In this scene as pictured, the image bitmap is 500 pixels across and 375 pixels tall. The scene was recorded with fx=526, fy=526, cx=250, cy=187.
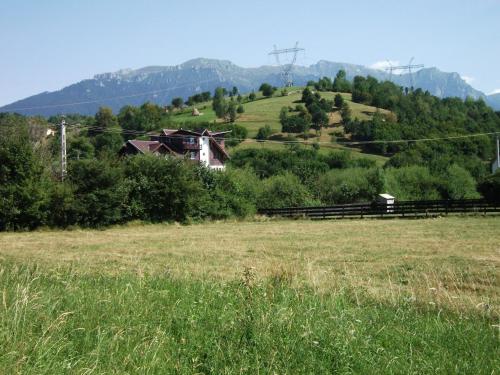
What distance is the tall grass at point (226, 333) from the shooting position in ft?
14.5

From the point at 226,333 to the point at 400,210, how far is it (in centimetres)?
3629

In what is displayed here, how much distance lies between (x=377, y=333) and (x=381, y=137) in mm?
90264

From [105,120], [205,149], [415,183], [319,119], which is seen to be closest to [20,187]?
[205,149]

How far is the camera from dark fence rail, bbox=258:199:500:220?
37156 millimetres

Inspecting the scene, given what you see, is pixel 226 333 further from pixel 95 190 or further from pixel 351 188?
pixel 351 188

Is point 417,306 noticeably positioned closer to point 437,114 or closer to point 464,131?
point 464,131

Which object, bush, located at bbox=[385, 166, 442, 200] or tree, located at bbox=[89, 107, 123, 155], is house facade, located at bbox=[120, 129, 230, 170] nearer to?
tree, located at bbox=[89, 107, 123, 155]

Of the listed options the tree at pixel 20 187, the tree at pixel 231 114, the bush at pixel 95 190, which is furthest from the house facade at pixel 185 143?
the tree at pixel 231 114

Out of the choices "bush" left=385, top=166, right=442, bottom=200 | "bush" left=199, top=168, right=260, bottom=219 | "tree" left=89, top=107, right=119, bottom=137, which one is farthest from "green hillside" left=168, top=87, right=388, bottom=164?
"bush" left=199, top=168, right=260, bottom=219

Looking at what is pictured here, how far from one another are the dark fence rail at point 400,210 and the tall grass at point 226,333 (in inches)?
1311

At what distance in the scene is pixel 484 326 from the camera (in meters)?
5.79

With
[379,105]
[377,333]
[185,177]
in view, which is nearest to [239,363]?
[377,333]

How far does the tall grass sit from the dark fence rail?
33.3 metres

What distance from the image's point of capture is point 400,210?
3950cm
